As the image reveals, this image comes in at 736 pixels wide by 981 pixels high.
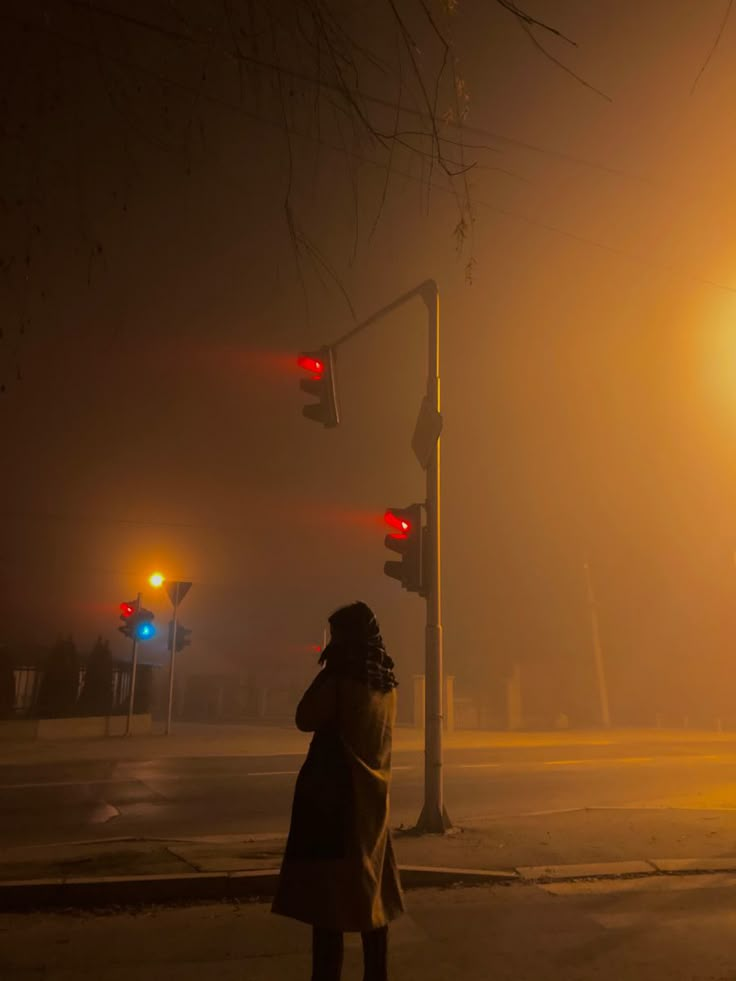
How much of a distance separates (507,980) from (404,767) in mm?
11309

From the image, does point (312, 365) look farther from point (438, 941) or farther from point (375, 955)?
point (375, 955)

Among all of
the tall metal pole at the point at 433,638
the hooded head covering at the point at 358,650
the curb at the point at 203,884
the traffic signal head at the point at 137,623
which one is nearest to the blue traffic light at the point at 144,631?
the traffic signal head at the point at 137,623

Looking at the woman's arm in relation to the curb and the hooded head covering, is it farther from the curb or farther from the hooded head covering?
the curb

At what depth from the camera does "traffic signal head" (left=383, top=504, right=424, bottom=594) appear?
8.21m

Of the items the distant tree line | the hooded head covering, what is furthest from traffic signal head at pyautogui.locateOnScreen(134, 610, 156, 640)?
the hooded head covering

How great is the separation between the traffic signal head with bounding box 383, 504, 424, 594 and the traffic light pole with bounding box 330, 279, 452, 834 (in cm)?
11

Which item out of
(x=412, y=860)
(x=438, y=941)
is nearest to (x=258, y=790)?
(x=412, y=860)

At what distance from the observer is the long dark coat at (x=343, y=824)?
3.00 meters

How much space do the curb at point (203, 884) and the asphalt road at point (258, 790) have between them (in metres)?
2.62

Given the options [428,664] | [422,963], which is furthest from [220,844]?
[422,963]

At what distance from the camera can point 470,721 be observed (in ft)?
108

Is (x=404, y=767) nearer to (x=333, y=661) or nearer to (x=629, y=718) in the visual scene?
(x=333, y=661)

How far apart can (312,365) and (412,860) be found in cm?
552

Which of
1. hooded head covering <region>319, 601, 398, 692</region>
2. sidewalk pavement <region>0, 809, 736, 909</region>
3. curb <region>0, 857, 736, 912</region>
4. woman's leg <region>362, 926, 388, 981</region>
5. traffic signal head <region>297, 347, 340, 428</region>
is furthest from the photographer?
traffic signal head <region>297, 347, 340, 428</region>
